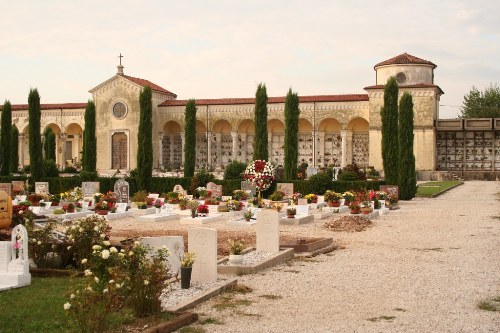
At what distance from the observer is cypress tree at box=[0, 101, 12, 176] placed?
38125mm

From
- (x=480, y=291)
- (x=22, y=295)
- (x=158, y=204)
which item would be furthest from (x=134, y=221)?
(x=480, y=291)

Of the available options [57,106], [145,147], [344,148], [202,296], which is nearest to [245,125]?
[344,148]

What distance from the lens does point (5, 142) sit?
38.8m

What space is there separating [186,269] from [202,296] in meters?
0.78

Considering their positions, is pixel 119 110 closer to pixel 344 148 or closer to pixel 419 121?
pixel 344 148

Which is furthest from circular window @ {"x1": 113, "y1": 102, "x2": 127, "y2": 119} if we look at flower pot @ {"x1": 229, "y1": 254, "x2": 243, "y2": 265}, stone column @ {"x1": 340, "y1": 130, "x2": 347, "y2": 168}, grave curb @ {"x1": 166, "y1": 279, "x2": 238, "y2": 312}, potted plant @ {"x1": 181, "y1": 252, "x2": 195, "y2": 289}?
potted plant @ {"x1": 181, "y1": 252, "x2": 195, "y2": 289}

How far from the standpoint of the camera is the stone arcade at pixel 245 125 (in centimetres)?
4603

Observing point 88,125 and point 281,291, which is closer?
point 281,291

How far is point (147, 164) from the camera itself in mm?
33469

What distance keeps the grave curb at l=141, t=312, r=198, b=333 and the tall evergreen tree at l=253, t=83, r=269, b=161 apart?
85.2 feet

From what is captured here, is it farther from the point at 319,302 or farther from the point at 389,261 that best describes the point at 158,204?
the point at 319,302

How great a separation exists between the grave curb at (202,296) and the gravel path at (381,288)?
122 mm

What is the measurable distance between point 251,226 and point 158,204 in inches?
215

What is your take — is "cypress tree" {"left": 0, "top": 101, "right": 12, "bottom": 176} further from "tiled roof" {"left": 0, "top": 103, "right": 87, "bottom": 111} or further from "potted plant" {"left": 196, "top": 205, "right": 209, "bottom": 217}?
"potted plant" {"left": 196, "top": 205, "right": 209, "bottom": 217}
